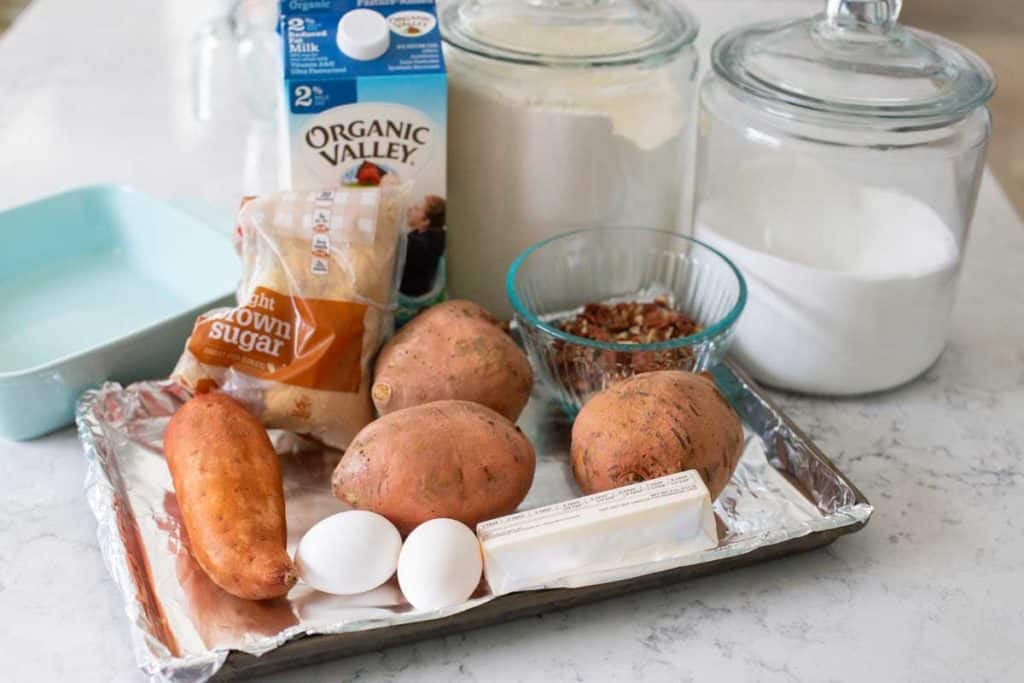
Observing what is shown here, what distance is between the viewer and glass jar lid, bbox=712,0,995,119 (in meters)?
0.96

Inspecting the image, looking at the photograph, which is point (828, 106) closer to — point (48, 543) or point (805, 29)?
point (805, 29)

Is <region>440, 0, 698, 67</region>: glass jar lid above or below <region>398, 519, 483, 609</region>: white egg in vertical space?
above

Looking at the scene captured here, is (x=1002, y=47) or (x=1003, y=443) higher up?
(x=1003, y=443)

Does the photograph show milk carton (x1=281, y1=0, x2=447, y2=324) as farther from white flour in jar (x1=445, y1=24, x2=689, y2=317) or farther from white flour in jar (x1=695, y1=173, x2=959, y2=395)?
white flour in jar (x1=695, y1=173, x2=959, y2=395)

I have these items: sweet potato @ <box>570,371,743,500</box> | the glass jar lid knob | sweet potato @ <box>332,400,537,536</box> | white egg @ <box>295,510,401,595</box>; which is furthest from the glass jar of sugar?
white egg @ <box>295,510,401,595</box>

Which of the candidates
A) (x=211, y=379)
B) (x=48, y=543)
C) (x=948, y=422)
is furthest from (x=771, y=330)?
(x=48, y=543)

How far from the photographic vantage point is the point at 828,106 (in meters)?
0.95

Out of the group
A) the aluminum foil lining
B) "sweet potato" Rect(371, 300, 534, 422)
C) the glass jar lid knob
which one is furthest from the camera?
the glass jar lid knob

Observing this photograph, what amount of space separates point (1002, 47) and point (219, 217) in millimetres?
2769

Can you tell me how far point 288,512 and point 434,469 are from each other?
0.51ft

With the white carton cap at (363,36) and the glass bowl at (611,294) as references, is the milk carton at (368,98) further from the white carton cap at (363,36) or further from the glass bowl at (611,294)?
the glass bowl at (611,294)

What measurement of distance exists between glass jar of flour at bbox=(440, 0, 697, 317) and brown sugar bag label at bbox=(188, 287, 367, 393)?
205mm

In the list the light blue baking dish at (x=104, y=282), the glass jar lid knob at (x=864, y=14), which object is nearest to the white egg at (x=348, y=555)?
the light blue baking dish at (x=104, y=282)

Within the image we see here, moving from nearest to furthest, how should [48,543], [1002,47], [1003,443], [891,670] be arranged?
[891,670] → [48,543] → [1003,443] → [1002,47]
